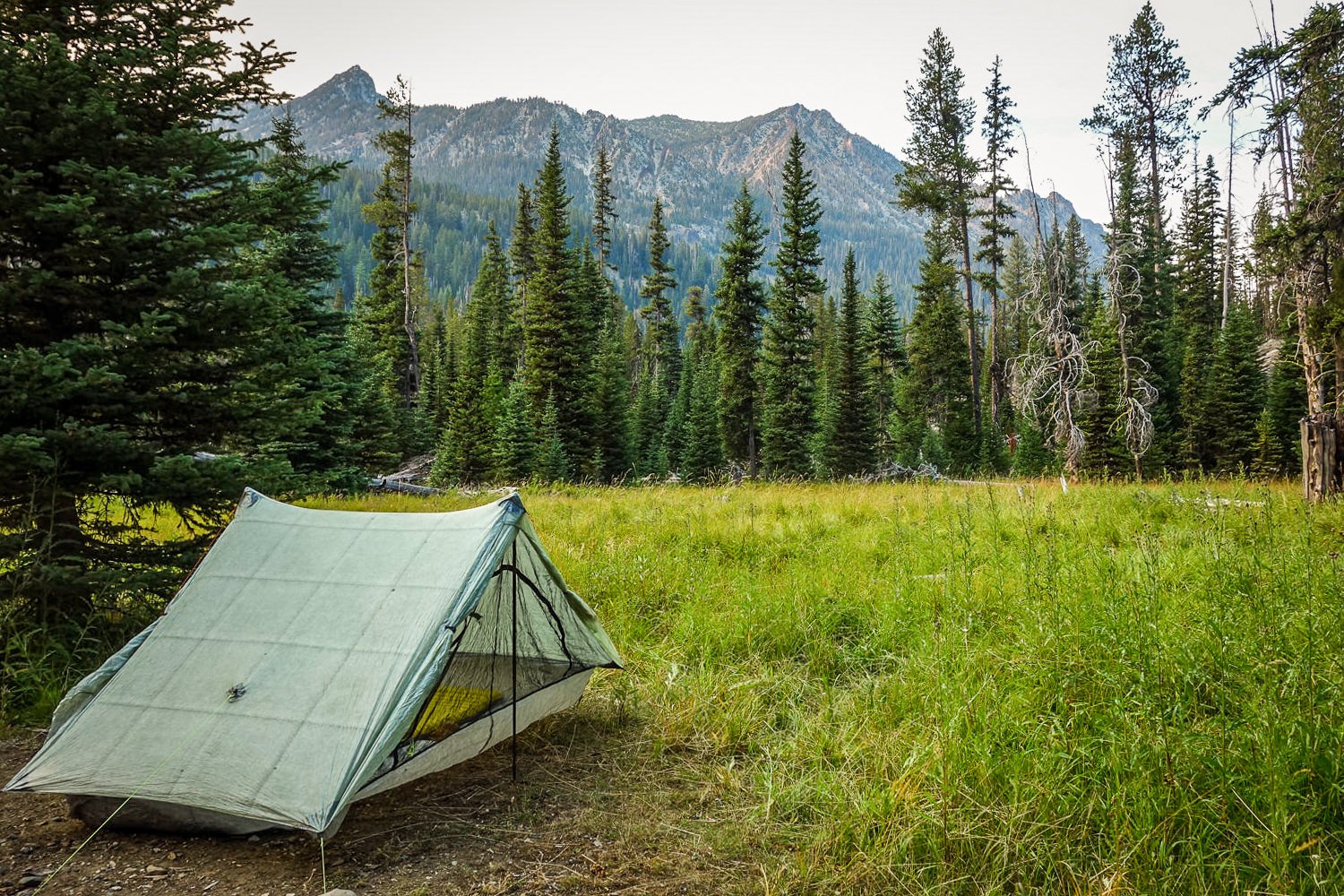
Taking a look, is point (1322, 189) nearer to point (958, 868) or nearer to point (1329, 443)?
point (1329, 443)

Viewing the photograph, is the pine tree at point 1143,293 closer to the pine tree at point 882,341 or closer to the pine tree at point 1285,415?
the pine tree at point 1285,415

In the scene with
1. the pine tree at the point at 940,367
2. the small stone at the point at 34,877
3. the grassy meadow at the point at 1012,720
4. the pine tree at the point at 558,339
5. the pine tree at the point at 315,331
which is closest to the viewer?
the grassy meadow at the point at 1012,720

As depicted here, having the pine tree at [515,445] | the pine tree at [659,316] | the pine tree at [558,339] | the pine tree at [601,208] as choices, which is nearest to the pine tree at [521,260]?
the pine tree at [601,208]

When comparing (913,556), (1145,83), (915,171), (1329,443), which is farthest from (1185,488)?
(1145,83)

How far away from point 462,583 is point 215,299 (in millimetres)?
3963

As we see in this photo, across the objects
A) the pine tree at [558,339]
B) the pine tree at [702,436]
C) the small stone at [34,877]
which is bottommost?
the small stone at [34,877]

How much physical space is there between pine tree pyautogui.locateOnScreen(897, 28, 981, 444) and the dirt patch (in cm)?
2828

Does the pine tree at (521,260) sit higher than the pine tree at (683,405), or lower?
higher

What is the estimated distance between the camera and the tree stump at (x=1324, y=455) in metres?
8.24

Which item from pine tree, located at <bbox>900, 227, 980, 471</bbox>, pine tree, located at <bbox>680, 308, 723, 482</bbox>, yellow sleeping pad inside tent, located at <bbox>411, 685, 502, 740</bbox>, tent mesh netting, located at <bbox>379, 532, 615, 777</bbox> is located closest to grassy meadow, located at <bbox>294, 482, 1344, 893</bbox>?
tent mesh netting, located at <bbox>379, 532, 615, 777</bbox>

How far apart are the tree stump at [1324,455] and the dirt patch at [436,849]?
9224 millimetres

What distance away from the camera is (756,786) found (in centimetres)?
384

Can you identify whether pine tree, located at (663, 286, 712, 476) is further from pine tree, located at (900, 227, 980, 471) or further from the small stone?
the small stone

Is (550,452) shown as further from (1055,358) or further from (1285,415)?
(1285,415)
